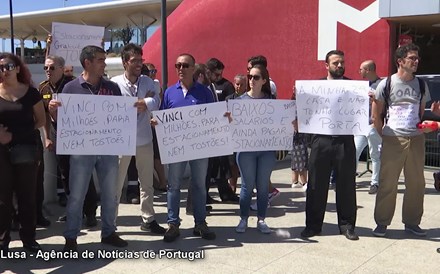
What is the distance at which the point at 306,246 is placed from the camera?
15.5 ft

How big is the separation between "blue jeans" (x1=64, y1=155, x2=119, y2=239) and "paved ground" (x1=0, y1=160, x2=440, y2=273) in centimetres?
30

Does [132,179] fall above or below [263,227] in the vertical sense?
above

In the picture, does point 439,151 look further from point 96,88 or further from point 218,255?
point 96,88

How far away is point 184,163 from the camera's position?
192 inches

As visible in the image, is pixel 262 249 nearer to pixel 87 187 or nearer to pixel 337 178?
pixel 337 178

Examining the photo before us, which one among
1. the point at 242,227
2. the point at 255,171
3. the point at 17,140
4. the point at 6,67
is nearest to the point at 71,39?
the point at 6,67

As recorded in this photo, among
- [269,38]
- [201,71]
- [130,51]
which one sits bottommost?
[201,71]

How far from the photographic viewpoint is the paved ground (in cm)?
413

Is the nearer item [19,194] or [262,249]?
[19,194]

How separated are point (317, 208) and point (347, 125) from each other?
938mm

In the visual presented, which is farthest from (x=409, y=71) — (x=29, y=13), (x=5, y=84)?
(x=29, y=13)

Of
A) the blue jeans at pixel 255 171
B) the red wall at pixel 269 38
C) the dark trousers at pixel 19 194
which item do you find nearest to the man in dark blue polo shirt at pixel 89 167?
the dark trousers at pixel 19 194

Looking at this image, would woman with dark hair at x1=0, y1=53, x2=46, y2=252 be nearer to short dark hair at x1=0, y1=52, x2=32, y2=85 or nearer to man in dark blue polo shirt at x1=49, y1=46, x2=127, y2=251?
short dark hair at x1=0, y1=52, x2=32, y2=85

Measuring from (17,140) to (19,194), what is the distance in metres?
0.51
